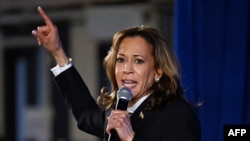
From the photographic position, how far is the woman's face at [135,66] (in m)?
2.53

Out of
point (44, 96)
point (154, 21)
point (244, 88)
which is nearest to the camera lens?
point (244, 88)

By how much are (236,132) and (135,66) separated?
2.26ft

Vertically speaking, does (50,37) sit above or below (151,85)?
above

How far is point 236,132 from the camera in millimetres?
2967

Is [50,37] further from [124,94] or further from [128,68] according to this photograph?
[124,94]

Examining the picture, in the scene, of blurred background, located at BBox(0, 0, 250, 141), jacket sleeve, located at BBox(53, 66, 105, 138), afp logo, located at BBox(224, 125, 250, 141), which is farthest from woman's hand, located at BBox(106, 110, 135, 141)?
blurred background, located at BBox(0, 0, 250, 141)

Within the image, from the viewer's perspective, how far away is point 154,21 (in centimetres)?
845

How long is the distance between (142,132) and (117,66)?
27 cm

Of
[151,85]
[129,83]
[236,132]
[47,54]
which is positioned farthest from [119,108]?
[47,54]

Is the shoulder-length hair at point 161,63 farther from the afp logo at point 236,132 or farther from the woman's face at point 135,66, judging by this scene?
the afp logo at point 236,132

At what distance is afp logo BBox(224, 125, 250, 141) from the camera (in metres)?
2.90

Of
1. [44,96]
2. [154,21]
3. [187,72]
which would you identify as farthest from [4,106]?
[187,72]

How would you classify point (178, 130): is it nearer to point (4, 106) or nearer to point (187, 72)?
point (187, 72)

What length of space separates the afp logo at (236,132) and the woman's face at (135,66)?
540 mm
